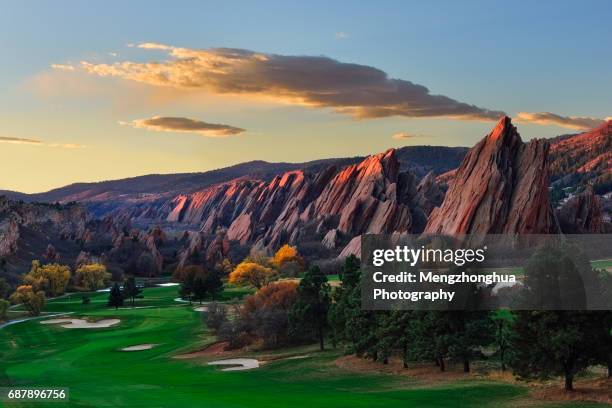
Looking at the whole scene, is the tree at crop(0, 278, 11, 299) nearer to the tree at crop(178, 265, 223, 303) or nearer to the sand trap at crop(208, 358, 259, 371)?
the tree at crop(178, 265, 223, 303)

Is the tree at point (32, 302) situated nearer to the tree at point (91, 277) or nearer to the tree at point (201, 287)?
the tree at point (201, 287)

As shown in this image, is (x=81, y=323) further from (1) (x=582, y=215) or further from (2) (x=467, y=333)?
(1) (x=582, y=215)

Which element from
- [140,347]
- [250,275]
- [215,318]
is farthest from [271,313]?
[250,275]

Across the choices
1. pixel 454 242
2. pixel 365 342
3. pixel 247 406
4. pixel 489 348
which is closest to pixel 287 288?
pixel 365 342

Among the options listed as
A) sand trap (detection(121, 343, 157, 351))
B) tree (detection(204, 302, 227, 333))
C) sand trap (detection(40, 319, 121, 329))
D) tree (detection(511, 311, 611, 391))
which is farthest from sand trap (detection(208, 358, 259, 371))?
sand trap (detection(40, 319, 121, 329))

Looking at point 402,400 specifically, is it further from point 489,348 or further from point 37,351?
point 37,351

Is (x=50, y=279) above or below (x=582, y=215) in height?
below
